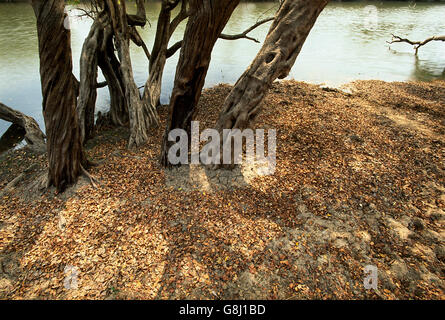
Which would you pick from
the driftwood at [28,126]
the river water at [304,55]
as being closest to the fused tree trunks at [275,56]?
the river water at [304,55]

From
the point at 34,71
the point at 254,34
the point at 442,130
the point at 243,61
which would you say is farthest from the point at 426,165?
the point at 254,34

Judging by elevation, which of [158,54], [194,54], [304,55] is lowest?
[304,55]

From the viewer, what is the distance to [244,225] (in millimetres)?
3656

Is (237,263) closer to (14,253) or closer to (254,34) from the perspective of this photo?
(14,253)

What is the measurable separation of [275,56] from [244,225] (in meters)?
2.71

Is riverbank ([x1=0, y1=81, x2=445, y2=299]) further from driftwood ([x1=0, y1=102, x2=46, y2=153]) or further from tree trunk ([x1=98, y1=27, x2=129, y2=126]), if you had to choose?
tree trunk ([x1=98, y1=27, x2=129, y2=126])

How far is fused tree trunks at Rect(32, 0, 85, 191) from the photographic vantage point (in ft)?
10.4

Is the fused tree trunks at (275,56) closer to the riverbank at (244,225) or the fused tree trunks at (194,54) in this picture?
the fused tree trunks at (194,54)

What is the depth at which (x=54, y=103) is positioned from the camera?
3.73 metres

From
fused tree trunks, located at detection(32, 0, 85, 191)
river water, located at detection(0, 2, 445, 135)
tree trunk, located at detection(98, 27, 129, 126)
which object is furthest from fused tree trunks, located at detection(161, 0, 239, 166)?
river water, located at detection(0, 2, 445, 135)

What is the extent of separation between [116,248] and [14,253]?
133 centimetres

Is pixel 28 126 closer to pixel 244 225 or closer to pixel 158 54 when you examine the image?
pixel 158 54

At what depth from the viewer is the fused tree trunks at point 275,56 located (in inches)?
158

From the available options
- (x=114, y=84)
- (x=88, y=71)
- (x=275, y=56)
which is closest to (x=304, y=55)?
(x=114, y=84)
